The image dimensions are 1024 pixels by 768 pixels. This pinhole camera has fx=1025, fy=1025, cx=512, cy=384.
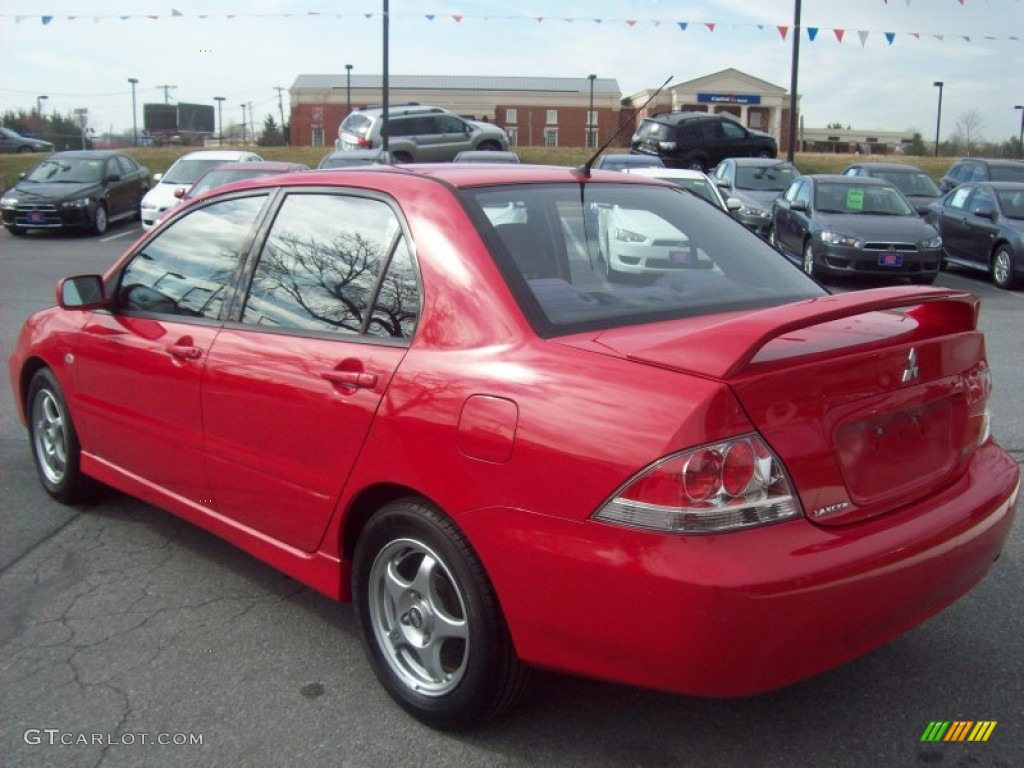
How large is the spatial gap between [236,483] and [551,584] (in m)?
1.54

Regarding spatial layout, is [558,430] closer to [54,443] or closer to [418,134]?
[54,443]

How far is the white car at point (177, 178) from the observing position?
61.2 feet

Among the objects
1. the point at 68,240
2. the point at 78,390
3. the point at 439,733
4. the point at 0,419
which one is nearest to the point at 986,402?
the point at 439,733

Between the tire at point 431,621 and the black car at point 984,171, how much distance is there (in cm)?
2050

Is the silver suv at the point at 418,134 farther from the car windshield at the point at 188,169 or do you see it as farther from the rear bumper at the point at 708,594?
the rear bumper at the point at 708,594

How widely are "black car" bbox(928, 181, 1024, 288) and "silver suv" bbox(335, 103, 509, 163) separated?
47.0ft

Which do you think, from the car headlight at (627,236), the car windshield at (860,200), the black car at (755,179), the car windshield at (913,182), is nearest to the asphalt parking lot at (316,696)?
the car headlight at (627,236)

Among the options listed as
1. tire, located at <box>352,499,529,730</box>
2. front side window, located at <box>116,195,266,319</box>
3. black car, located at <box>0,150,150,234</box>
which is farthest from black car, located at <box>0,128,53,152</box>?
tire, located at <box>352,499,529,730</box>

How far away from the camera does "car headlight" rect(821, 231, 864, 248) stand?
13.9m

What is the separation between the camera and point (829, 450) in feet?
8.54

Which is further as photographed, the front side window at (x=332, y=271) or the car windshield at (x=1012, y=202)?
the car windshield at (x=1012, y=202)

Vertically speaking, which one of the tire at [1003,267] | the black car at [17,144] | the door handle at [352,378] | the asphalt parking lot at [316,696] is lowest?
the asphalt parking lot at [316,696]

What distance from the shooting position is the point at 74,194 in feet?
66.3

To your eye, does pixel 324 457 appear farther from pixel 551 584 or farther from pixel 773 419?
pixel 773 419
